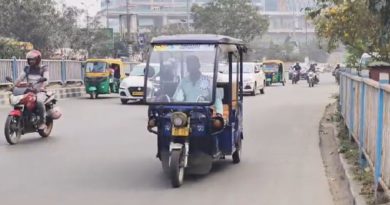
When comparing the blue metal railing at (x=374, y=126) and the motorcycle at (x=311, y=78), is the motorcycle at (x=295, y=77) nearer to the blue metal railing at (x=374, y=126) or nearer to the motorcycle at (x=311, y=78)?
the motorcycle at (x=311, y=78)

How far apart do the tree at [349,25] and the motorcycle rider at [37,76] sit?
7.34 metres

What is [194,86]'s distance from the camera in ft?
27.8

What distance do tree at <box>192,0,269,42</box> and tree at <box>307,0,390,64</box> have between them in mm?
40526

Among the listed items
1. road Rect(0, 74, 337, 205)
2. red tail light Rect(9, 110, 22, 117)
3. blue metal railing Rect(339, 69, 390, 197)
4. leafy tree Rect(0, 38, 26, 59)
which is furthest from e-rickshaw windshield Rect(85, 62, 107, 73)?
blue metal railing Rect(339, 69, 390, 197)

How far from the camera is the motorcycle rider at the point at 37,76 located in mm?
12297

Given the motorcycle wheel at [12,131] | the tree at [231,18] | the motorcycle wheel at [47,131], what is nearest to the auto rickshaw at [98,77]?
the motorcycle wheel at [47,131]

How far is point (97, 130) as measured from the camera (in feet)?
47.2

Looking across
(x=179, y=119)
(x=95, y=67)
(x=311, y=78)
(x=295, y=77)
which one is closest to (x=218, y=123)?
(x=179, y=119)

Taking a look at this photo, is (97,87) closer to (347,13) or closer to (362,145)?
(347,13)

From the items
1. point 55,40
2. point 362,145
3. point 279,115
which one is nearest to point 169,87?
point 362,145

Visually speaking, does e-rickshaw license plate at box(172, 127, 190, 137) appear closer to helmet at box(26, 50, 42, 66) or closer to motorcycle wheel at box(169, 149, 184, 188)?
motorcycle wheel at box(169, 149, 184, 188)

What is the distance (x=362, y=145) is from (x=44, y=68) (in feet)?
21.7

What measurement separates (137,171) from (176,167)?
4.88 feet

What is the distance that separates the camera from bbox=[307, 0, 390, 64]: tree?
15.5 metres
